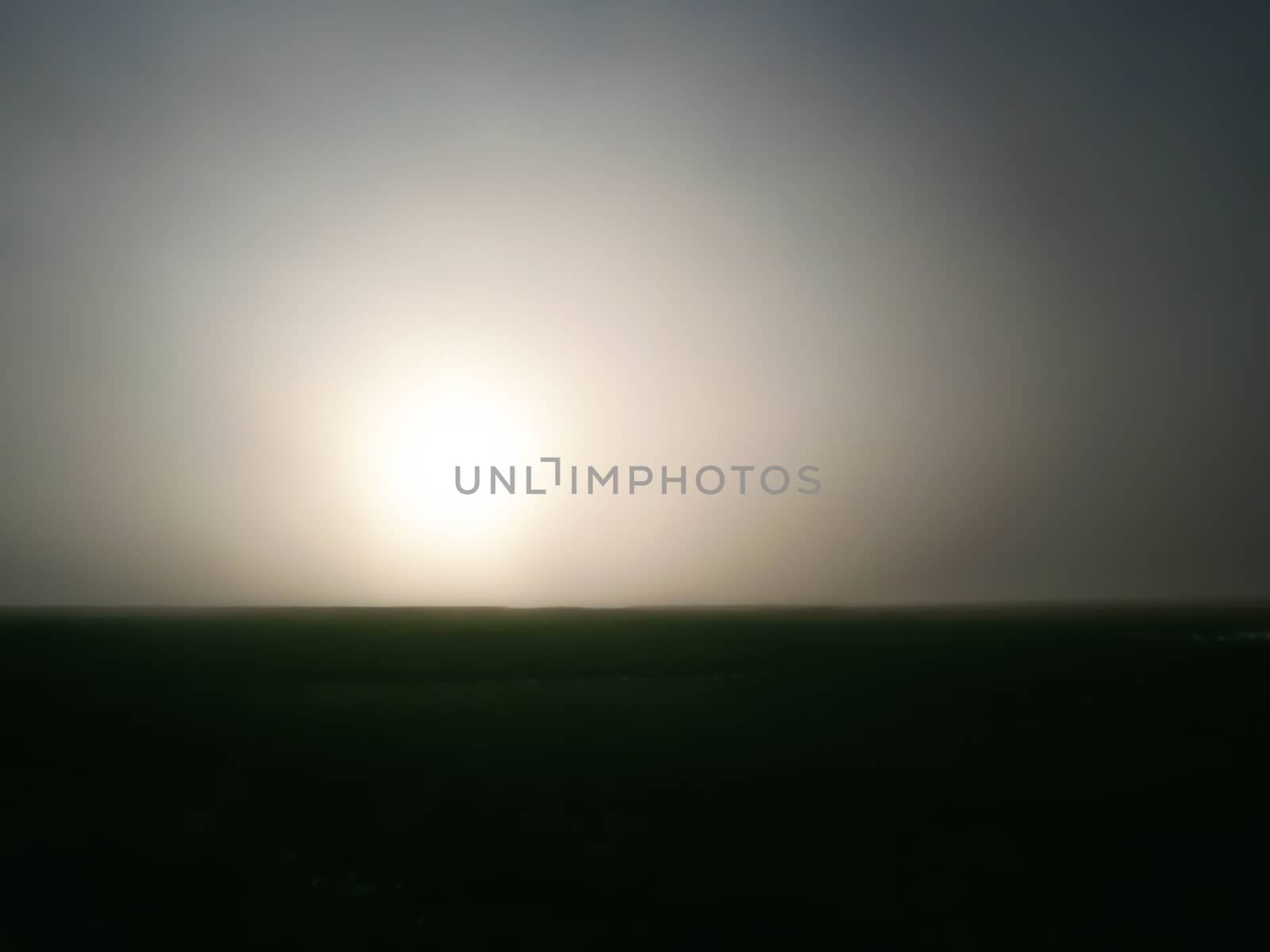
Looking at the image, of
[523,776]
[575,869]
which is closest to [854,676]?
[523,776]

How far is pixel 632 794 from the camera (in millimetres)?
4602

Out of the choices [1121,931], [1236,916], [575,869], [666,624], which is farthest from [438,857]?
[666,624]

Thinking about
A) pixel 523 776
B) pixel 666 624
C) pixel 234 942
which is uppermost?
pixel 666 624

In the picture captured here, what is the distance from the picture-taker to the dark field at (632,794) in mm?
3547

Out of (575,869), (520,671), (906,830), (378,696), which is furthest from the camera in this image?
(520,671)

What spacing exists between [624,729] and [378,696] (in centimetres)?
208

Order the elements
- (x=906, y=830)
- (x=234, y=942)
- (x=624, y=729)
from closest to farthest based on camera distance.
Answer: (x=234, y=942) → (x=906, y=830) → (x=624, y=729)

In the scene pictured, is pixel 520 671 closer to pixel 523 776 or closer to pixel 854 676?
pixel 523 776

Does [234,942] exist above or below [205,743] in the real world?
below

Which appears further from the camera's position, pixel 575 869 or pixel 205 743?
pixel 205 743

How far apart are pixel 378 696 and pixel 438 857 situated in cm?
258

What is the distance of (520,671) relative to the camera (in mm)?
7105

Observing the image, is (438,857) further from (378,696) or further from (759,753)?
(378,696)

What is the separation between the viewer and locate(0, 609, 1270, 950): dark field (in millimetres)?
3547
